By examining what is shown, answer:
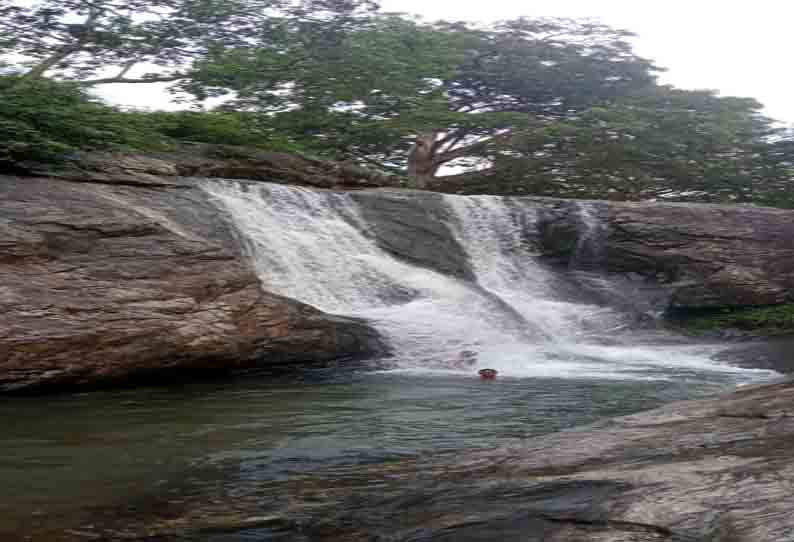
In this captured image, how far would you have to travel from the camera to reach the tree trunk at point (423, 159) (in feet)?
68.2

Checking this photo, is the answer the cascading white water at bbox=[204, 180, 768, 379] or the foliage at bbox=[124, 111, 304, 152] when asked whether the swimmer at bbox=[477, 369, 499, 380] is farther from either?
the foliage at bbox=[124, 111, 304, 152]

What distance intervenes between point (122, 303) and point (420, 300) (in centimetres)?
421

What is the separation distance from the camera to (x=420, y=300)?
11539 mm

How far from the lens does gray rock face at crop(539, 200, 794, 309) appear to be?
1466 cm

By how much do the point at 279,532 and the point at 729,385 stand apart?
6.29 meters

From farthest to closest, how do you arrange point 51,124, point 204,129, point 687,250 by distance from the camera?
1. point 687,250
2. point 204,129
3. point 51,124

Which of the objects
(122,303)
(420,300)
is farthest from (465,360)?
(122,303)

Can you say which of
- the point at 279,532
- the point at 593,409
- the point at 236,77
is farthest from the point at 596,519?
the point at 236,77

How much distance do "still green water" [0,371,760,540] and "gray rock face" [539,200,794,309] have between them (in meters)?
5.43

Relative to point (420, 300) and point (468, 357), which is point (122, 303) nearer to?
point (468, 357)

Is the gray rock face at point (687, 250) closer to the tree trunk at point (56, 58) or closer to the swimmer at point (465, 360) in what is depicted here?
the swimmer at point (465, 360)

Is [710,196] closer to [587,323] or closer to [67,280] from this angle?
[587,323]

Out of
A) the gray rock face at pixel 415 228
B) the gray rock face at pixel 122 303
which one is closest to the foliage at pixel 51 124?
the gray rock face at pixel 122 303

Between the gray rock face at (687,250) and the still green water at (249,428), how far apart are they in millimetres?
5426
